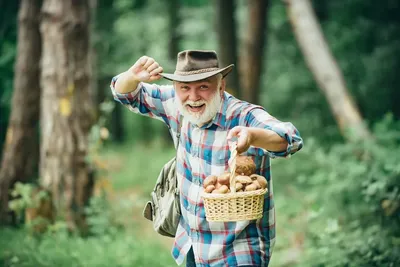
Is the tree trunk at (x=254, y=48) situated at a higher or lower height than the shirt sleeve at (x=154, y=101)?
higher

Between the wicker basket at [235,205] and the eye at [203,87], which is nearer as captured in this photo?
the wicker basket at [235,205]

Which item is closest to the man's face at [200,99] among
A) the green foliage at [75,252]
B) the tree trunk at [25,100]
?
the green foliage at [75,252]

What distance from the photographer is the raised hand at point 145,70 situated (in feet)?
12.3

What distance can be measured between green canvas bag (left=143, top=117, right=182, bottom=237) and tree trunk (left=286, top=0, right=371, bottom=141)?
494cm

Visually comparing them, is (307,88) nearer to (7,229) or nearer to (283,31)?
(283,31)

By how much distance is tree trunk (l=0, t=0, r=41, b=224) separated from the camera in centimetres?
795

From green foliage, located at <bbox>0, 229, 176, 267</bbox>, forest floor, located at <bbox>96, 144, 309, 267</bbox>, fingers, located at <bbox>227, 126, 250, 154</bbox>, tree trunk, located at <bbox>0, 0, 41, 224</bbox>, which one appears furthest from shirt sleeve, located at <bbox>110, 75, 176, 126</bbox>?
tree trunk, located at <bbox>0, 0, 41, 224</bbox>

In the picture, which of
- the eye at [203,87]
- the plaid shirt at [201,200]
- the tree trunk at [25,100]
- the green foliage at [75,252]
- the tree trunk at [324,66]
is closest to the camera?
the plaid shirt at [201,200]

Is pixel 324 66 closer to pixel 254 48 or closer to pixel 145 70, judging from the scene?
pixel 254 48

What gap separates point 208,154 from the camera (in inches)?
140

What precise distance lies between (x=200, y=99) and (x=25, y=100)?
5.21 metres

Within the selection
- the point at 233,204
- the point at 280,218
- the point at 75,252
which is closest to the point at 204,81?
the point at 233,204

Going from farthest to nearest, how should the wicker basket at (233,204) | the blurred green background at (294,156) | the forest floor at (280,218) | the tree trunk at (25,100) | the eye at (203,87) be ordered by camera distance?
1. the tree trunk at (25,100)
2. the forest floor at (280,218)
3. the blurred green background at (294,156)
4. the eye at (203,87)
5. the wicker basket at (233,204)

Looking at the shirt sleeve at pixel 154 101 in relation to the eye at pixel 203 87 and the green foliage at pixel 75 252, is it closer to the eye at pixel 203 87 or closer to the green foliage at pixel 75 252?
the eye at pixel 203 87
